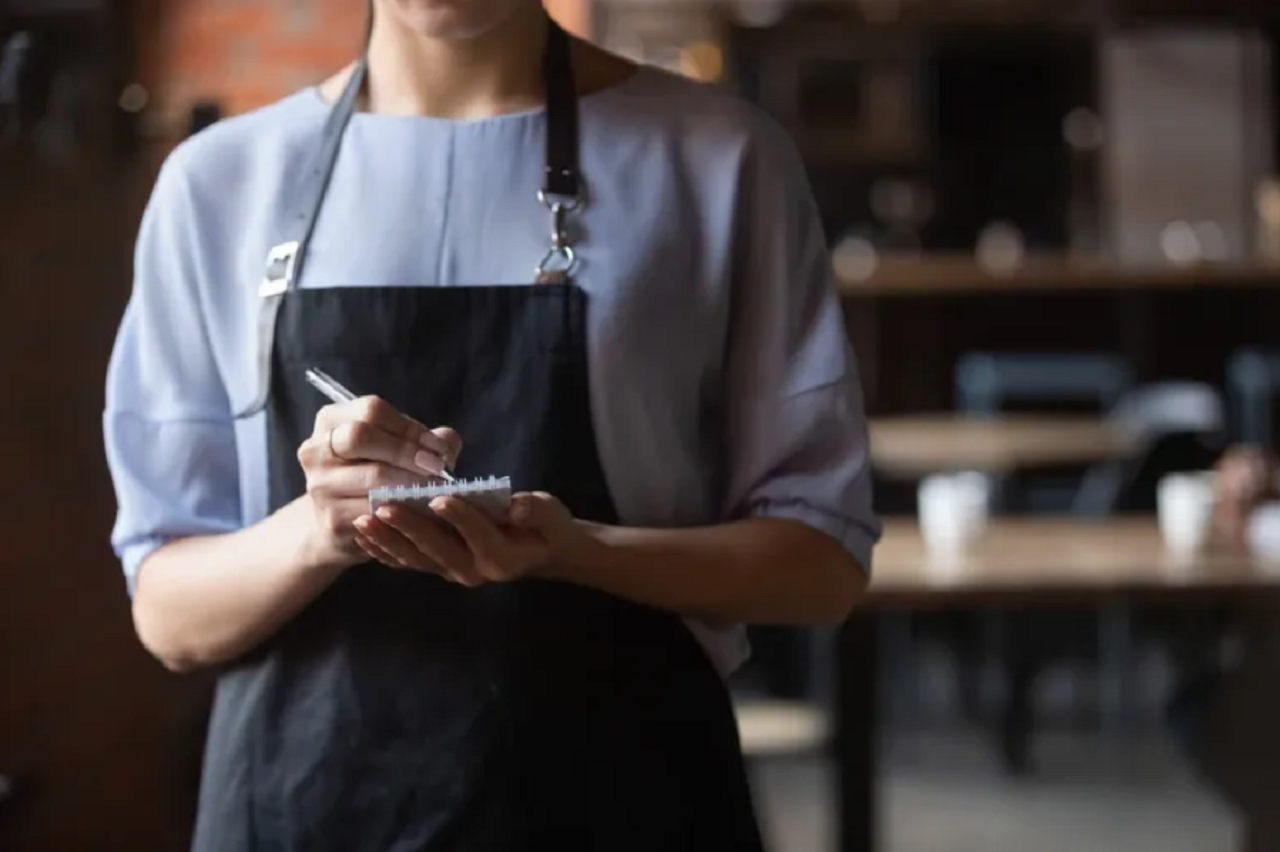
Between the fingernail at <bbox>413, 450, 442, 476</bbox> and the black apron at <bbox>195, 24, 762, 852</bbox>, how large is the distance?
0.11 meters

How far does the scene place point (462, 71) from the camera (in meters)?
0.87

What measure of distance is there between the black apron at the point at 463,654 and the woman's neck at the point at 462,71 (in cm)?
5

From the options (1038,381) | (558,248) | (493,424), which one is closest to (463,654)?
(493,424)

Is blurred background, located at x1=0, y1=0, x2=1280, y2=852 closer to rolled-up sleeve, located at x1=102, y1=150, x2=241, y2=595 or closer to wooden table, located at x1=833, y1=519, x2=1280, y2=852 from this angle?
wooden table, located at x1=833, y1=519, x2=1280, y2=852

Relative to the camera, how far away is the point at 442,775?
831 mm

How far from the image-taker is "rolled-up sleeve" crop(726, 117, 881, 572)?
33.7 inches

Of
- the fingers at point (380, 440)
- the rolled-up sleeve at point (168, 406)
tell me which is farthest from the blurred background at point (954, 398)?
the fingers at point (380, 440)

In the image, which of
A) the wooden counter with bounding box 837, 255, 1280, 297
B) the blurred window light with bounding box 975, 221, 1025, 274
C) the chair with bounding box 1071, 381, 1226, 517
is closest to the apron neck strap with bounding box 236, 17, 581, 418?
the chair with bounding box 1071, 381, 1226, 517

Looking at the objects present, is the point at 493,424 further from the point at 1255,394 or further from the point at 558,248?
the point at 1255,394

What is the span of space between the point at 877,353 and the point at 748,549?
16.5 ft

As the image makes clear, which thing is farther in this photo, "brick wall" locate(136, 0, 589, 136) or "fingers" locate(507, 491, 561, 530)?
"brick wall" locate(136, 0, 589, 136)

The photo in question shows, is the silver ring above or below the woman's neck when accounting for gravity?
below

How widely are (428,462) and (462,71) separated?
27 cm

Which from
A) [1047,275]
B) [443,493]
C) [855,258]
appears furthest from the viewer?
[855,258]
